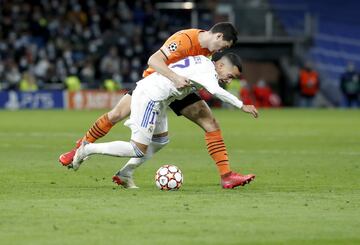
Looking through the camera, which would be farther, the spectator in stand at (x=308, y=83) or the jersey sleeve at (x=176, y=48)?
the spectator in stand at (x=308, y=83)

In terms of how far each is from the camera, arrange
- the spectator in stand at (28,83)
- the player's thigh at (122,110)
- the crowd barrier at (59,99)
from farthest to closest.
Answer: the crowd barrier at (59,99) < the spectator in stand at (28,83) < the player's thigh at (122,110)

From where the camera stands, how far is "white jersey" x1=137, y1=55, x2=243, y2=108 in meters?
10.8

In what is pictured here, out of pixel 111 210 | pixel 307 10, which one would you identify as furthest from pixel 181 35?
pixel 307 10

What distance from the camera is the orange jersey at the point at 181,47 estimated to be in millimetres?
11172

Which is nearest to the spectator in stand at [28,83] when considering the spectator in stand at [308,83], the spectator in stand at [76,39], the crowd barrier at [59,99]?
the crowd barrier at [59,99]

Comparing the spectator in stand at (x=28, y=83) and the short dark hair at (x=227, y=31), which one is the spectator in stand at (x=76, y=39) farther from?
the short dark hair at (x=227, y=31)

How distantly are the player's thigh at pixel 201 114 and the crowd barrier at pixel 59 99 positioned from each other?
27707 millimetres

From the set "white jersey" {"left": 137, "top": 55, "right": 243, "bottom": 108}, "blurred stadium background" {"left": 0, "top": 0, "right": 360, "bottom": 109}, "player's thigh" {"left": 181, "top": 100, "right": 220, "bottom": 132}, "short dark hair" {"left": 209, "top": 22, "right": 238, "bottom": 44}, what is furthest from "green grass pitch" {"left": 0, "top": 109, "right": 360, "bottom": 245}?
"blurred stadium background" {"left": 0, "top": 0, "right": 360, "bottom": 109}

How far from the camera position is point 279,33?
42.0 meters

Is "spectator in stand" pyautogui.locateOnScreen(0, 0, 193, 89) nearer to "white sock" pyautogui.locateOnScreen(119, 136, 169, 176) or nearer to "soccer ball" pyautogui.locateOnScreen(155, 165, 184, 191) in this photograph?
"white sock" pyautogui.locateOnScreen(119, 136, 169, 176)

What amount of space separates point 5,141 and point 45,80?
65.8 ft

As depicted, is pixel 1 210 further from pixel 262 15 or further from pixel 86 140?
pixel 262 15

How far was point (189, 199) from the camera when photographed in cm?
1008

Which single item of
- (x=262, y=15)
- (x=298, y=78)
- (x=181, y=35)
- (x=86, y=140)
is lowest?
(x=298, y=78)
